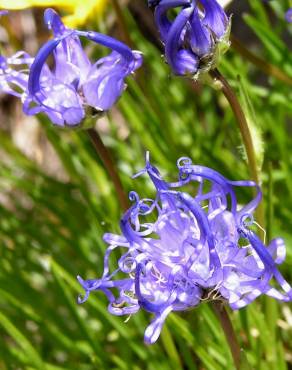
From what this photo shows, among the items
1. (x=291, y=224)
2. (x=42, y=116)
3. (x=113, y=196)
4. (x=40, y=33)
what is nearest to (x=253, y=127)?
(x=291, y=224)

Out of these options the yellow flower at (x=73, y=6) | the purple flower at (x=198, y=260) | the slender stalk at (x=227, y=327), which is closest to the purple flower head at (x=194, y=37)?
the purple flower at (x=198, y=260)

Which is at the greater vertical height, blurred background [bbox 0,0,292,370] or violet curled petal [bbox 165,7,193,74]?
violet curled petal [bbox 165,7,193,74]

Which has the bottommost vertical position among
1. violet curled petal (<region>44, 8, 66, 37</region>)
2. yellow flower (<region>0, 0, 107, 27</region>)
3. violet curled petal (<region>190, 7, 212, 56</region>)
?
yellow flower (<region>0, 0, 107, 27</region>)

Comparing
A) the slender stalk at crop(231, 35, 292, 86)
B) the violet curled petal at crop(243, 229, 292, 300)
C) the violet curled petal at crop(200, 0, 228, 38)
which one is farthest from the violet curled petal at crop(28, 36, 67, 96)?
the slender stalk at crop(231, 35, 292, 86)

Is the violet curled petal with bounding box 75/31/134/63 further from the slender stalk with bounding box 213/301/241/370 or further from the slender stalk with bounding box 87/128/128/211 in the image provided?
the slender stalk with bounding box 213/301/241/370

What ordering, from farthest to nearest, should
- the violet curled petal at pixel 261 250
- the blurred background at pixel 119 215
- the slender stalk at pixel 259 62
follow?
the slender stalk at pixel 259 62 → the blurred background at pixel 119 215 → the violet curled petal at pixel 261 250

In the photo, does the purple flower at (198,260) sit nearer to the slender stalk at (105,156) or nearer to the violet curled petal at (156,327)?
the violet curled petal at (156,327)

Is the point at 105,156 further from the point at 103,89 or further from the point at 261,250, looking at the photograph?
the point at 261,250

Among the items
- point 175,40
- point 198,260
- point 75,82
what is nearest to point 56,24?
point 75,82

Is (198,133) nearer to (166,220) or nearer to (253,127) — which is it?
(253,127)
